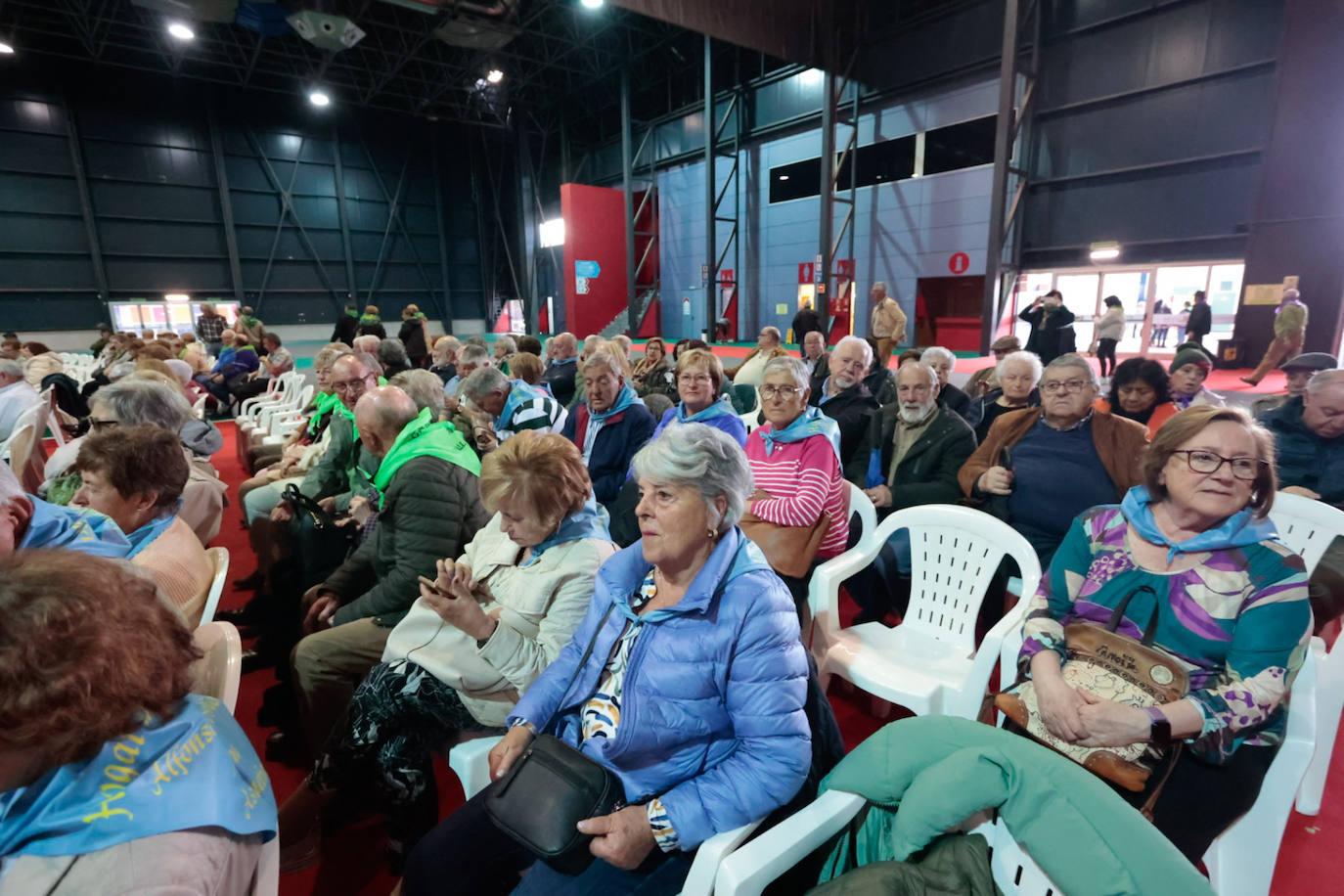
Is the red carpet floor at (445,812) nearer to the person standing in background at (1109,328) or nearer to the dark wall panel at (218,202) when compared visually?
the person standing in background at (1109,328)

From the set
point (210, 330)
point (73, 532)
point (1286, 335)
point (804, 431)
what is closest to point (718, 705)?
point (804, 431)

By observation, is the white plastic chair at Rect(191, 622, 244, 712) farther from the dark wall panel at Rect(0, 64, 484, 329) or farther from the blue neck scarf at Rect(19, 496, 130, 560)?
the dark wall panel at Rect(0, 64, 484, 329)

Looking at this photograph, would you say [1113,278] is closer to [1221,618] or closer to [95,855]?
[1221,618]

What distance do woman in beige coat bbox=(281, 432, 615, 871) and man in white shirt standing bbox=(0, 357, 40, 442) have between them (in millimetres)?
4201

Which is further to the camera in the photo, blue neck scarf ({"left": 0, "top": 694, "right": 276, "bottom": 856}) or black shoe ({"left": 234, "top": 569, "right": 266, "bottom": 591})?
black shoe ({"left": 234, "top": 569, "right": 266, "bottom": 591})

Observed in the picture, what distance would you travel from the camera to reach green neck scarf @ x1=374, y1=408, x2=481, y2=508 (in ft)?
6.90

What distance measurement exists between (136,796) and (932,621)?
7.42 ft

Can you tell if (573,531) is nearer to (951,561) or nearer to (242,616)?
(951,561)

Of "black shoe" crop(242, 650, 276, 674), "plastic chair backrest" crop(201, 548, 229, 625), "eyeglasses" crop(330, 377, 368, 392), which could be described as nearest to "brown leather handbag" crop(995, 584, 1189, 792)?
"plastic chair backrest" crop(201, 548, 229, 625)

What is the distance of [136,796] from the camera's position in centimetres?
78

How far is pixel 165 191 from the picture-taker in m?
15.2

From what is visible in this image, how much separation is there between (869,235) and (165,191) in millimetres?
16825

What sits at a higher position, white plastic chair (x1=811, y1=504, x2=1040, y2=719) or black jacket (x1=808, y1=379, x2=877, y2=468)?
black jacket (x1=808, y1=379, x2=877, y2=468)

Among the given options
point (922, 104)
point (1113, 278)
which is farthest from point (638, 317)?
point (1113, 278)
